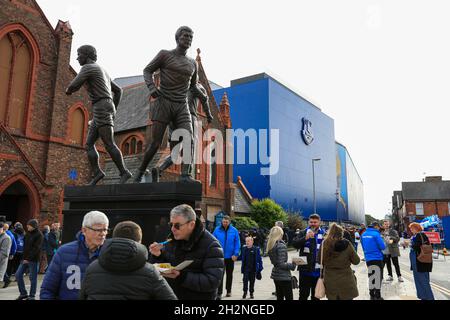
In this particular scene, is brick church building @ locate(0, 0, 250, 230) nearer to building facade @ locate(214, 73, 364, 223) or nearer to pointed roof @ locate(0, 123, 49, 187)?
pointed roof @ locate(0, 123, 49, 187)

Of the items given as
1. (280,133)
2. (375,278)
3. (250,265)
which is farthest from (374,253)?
(280,133)

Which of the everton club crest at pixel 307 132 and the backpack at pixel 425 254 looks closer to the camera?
the backpack at pixel 425 254

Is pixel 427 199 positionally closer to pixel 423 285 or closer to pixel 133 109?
pixel 133 109

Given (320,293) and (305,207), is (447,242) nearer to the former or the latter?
(305,207)

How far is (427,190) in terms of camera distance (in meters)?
64.6

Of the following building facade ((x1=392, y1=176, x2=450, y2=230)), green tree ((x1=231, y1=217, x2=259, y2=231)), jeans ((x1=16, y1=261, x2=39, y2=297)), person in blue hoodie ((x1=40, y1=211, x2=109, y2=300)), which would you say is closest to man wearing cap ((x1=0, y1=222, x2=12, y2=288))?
jeans ((x1=16, y1=261, x2=39, y2=297))

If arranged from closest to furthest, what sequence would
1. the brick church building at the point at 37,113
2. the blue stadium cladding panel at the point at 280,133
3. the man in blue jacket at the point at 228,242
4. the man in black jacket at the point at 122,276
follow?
the man in black jacket at the point at 122,276 → the man in blue jacket at the point at 228,242 → the brick church building at the point at 37,113 → the blue stadium cladding panel at the point at 280,133

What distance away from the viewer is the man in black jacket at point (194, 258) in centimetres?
299

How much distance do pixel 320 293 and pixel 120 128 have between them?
24.2 meters

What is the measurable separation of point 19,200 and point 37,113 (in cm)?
428

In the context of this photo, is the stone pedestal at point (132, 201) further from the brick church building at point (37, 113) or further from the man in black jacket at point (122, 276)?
the brick church building at point (37, 113)

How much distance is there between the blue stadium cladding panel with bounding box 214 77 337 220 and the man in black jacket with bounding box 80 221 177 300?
37773 mm

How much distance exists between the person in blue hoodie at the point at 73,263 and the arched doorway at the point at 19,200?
13.7 m

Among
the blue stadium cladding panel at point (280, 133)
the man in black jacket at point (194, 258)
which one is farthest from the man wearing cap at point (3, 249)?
the blue stadium cladding panel at point (280, 133)
